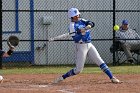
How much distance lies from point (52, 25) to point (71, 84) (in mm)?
6956

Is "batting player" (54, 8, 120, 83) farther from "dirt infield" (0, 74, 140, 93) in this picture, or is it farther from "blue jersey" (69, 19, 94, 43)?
"dirt infield" (0, 74, 140, 93)

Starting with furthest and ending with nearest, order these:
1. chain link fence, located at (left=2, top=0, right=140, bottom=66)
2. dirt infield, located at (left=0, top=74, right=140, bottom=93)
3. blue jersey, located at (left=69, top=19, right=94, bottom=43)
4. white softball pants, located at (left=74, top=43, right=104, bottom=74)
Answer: chain link fence, located at (left=2, top=0, right=140, bottom=66), white softball pants, located at (left=74, top=43, right=104, bottom=74), blue jersey, located at (left=69, top=19, right=94, bottom=43), dirt infield, located at (left=0, top=74, right=140, bottom=93)

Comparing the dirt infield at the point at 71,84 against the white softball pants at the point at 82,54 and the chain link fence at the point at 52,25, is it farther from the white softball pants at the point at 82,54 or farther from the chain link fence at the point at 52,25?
the chain link fence at the point at 52,25

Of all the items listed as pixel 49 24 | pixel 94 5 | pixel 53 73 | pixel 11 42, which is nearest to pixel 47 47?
pixel 49 24

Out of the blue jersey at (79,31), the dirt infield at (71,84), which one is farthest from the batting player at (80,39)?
the dirt infield at (71,84)

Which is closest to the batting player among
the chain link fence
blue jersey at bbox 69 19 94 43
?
blue jersey at bbox 69 19 94 43

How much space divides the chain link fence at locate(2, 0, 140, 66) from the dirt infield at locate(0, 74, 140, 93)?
4149mm

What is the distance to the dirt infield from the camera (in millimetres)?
10469

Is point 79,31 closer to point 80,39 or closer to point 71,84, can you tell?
point 80,39

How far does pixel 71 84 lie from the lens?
11625mm

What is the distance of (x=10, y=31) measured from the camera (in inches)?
704

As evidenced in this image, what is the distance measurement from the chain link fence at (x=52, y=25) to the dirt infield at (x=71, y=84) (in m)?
4.15

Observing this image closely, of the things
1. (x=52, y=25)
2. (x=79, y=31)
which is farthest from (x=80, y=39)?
(x=52, y=25)

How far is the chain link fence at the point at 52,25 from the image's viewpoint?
17.9m
